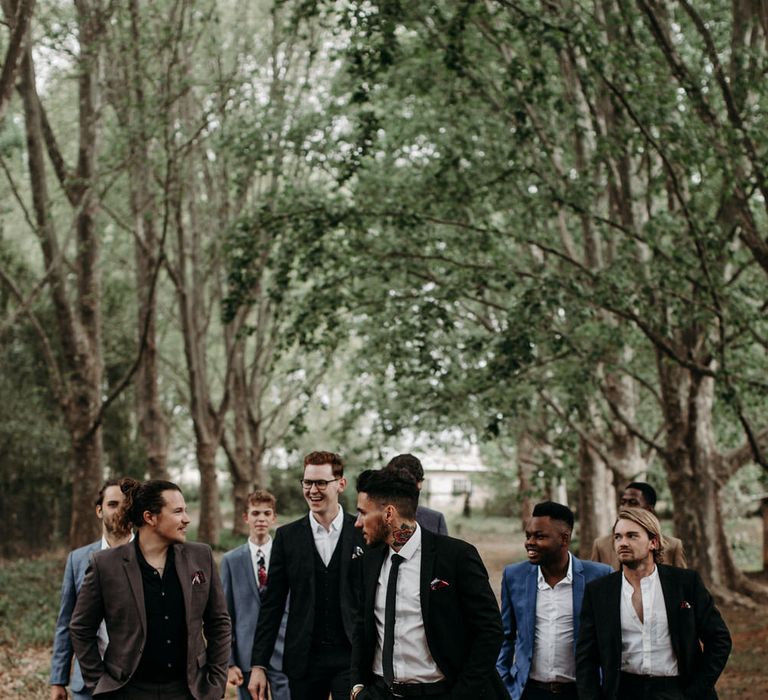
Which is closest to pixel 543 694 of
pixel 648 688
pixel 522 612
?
pixel 522 612

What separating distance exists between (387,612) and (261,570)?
359cm

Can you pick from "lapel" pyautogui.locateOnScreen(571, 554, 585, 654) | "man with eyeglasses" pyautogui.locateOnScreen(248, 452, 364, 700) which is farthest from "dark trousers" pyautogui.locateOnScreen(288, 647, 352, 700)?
"lapel" pyautogui.locateOnScreen(571, 554, 585, 654)

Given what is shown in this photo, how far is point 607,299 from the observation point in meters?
13.6

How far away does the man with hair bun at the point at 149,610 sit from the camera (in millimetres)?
5762

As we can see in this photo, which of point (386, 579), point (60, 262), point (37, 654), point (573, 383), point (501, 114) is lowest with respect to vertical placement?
point (37, 654)

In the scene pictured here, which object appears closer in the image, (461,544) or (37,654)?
(461,544)

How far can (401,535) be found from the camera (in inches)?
205

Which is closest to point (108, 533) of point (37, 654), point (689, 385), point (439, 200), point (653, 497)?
point (653, 497)

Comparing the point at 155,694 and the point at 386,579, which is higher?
the point at 386,579

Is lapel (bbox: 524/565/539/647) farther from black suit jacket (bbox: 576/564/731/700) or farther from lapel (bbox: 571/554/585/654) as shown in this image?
black suit jacket (bbox: 576/564/731/700)

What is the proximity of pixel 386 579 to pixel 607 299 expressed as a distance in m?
8.94

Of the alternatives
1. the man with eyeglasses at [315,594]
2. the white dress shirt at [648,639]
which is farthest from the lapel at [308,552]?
the white dress shirt at [648,639]

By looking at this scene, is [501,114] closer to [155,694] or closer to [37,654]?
[37,654]

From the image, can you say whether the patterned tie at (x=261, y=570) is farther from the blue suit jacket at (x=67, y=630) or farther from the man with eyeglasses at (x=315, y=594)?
the blue suit jacket at (x=67, y=630)
